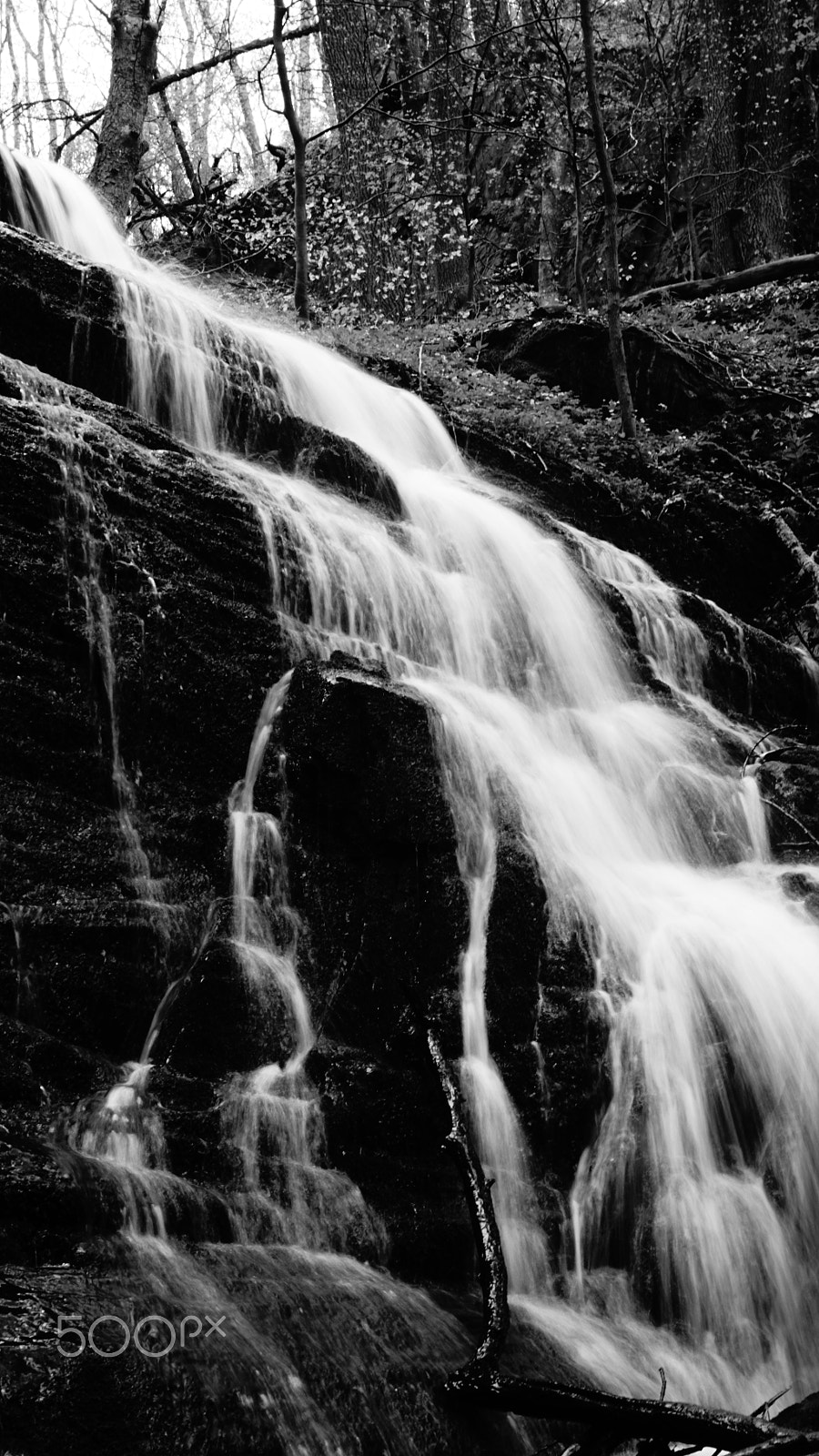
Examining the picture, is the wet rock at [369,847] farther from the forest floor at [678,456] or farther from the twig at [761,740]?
the forest floor at [678,456]

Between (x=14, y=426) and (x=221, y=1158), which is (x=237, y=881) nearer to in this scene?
(x=221, y=1158)

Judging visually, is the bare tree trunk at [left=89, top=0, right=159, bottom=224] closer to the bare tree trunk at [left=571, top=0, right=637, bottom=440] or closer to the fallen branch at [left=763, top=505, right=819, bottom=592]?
the bare tree trunk at [left=571, top=0, right=637, bottom=440]

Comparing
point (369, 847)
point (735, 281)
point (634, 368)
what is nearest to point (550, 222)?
point (735, 281)

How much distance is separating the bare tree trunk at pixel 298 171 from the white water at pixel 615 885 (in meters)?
4.69

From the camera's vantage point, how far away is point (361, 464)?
8445mm

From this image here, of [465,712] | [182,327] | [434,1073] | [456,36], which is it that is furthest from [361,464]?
[456,36]

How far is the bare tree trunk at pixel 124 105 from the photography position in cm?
1311

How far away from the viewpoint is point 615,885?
5.70m

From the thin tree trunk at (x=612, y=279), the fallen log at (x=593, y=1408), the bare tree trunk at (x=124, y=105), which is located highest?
the bare tree trunk at (x=124, y=105)

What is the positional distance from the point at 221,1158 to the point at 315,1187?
1.30 ft

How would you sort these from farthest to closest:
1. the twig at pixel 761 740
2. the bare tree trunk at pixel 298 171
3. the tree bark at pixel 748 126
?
the tree bark at pixel 748 126, the bare tree trunk at pixel 298 171, the twig at pixel 761 740

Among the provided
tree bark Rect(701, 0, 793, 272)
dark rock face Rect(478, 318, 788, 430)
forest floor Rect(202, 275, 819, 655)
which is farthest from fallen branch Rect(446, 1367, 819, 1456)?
tree bark Rect(701, 0, 793, 272)

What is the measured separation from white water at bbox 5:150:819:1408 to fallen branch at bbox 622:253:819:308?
7.93m

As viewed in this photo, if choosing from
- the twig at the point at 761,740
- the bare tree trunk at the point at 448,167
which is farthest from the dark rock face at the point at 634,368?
the twig at the point at 761,740
